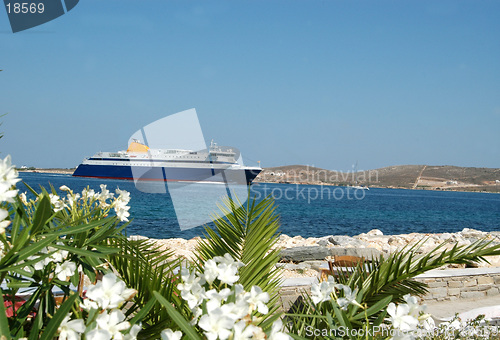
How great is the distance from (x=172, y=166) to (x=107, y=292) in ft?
160

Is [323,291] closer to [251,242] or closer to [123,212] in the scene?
[251,242]

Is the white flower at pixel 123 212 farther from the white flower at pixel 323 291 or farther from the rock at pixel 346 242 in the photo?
the rock at pixel 346 242

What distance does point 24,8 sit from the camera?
12.1 ft

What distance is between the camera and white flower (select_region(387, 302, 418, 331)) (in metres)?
0.97

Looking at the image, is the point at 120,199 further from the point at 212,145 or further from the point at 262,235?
the point at 212,145

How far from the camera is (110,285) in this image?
0.79 m

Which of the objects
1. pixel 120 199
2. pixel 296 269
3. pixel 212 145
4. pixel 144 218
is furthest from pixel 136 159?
pixel 120 199

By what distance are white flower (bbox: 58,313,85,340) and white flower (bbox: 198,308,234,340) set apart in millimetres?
229

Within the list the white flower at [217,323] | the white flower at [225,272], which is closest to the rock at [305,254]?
the white flower at [225,272]

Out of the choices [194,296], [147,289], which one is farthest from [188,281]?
[147,289]

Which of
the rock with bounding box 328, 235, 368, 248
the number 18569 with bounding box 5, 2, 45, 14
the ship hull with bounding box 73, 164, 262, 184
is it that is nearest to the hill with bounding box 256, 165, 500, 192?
the ship hull with bounding box 73, 164, 262, 184

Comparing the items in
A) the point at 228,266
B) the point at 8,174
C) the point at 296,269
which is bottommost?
the point at 296,269

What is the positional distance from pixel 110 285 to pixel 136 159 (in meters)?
49.9

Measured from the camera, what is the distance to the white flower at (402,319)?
38.2 inches
